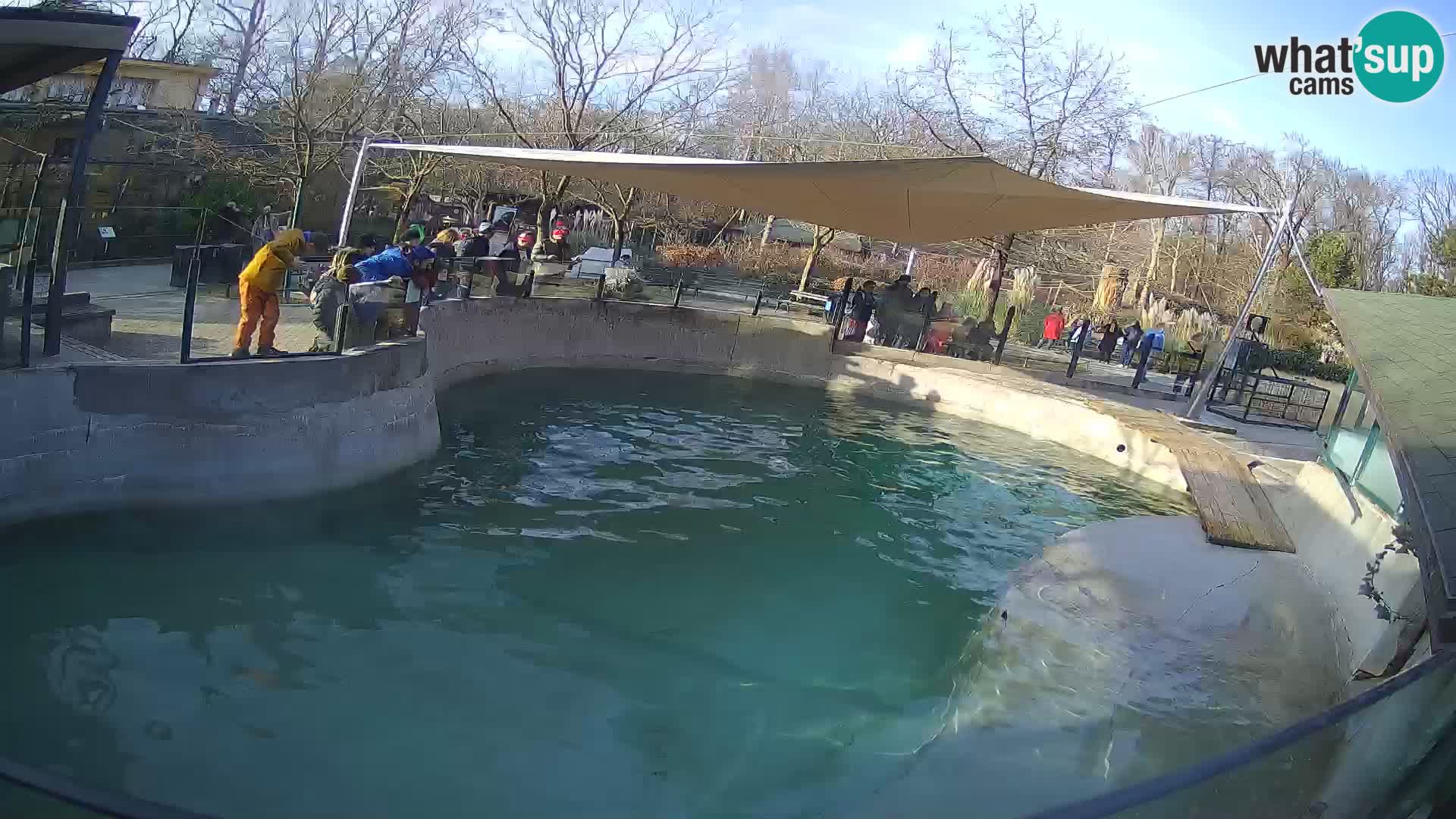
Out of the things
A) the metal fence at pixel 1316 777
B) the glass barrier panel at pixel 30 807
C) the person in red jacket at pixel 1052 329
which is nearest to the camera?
the metal fence at pixel 1316 777

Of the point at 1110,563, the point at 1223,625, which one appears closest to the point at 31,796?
the point at 1223,625

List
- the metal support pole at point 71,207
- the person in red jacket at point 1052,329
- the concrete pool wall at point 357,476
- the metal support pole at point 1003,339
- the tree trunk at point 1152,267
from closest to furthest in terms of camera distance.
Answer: the concrete pool wall at point 357,476, the metal support pole at point 71,207, the metal support pole at point 1003,339, the person in red jacket at point 1052,329, the tree trunk at point 1152,267

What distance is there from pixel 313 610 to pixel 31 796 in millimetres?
4246

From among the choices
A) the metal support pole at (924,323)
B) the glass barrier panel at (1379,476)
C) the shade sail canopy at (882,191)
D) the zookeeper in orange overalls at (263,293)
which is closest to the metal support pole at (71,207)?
the zookeeper in orange overalls at (263,293)

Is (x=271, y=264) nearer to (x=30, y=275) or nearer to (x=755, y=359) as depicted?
(x=30, y=275)

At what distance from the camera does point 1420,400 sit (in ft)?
14.9

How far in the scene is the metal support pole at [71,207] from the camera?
21.2ft

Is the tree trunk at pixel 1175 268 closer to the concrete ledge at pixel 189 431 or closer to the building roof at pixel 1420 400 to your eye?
the building roof at pixel 1420 400

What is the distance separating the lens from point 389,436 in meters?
8.66

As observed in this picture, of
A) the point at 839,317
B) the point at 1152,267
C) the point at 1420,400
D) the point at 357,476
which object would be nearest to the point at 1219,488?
the point at 1420,400

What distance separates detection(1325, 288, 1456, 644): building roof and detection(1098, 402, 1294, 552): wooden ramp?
7.76 ft

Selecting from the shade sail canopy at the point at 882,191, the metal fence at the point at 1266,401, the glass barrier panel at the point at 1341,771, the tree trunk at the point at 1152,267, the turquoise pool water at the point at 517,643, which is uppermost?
the tree trunk at the point at 1152,267

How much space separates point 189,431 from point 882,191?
25.8 ft

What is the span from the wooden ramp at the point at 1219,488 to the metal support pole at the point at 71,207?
8696mm
